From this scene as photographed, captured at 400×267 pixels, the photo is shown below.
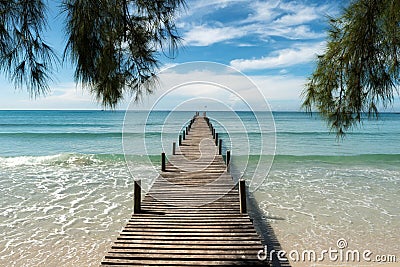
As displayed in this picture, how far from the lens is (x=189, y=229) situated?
15.9ft

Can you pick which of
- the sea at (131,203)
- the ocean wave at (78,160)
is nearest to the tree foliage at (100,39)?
the sea at (131,203)

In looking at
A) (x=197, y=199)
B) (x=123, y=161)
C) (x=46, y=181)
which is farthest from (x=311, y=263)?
(x=123, y=161)

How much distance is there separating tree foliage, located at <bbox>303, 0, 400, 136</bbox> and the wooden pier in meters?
2.27

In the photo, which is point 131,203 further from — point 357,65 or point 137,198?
point 357,65

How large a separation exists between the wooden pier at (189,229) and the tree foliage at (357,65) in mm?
2269

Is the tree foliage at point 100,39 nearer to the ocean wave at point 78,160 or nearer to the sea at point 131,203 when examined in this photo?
the sea at point 131,203

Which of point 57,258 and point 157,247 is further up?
point 157,247

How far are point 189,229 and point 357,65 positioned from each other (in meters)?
3.50

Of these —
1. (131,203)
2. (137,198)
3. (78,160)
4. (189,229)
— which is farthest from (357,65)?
(78,160)

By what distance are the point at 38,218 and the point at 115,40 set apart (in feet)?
23.0

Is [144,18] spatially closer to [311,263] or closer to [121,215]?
[311,263]

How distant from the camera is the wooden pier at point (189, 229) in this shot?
3986 mm

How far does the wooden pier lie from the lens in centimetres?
399

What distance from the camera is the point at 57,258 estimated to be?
555 centimetres
